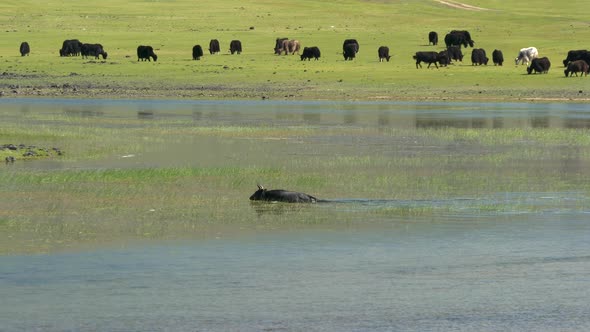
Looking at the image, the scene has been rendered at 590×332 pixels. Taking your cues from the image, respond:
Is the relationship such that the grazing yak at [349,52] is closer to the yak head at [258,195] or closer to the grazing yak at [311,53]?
the grazing yak at [311,53]

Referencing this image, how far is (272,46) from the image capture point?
61.9 meters

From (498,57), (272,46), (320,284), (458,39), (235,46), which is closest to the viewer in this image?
(320,284)

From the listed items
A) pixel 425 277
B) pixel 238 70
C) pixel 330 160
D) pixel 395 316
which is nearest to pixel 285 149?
pixel 330 160

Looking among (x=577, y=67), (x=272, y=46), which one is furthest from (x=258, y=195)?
(x=272, y=46)

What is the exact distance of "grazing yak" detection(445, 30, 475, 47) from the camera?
196 feet

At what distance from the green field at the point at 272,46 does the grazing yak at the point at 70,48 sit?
2.60 ft

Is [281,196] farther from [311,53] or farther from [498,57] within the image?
[311,53]

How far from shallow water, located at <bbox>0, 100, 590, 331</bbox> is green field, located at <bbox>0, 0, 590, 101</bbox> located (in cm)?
2210

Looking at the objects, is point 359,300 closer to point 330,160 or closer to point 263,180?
point 263,180

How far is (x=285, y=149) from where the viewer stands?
80.1 ft

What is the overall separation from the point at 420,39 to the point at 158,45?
1337 cm

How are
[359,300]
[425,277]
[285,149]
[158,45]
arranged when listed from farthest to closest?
[158,45], [285,149], [425,277], [359,300]

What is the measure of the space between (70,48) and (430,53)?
57.8 ft

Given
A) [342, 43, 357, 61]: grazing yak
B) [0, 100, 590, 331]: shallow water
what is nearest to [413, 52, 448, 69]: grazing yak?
[342, 43, 357, 61]: grazing yak
